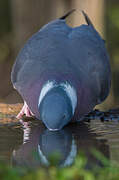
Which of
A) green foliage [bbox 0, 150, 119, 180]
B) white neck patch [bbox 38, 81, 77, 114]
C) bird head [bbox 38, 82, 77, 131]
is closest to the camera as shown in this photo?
green foliage [bbox 0, 150, 119, 180]

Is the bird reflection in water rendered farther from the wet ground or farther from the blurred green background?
the blurred green background

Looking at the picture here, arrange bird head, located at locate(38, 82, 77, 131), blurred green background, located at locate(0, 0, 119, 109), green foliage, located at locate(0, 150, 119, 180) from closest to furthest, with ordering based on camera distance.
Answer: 1. green foliage, located at locate(0, 150, 119, 180)
2. bird head, located at locate(38, 82, 77, 131)
3. blurred green background, located at locate(0, 0, 119, 109)

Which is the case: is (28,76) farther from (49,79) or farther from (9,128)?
(9,128)

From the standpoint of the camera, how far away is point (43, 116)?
4.73 meters

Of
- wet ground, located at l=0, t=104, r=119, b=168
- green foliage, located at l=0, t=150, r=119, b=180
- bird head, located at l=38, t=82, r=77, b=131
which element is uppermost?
green foliage, located at l=0, t=150, r=119, b=180

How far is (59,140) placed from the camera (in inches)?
173

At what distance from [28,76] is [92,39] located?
3.85ft

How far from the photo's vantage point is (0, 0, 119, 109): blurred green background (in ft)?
30.9

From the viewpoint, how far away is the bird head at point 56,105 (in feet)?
15.3

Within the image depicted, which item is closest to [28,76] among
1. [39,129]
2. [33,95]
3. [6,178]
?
[33,95]

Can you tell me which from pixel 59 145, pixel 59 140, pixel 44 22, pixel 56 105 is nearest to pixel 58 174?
pixel 59 145

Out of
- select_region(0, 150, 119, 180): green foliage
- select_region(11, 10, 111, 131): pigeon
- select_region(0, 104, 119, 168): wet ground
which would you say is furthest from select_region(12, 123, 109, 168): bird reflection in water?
select_region(0, 150, 119, 180): green foliage

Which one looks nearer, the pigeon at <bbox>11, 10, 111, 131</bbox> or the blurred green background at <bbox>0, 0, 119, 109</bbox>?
the pigeon at <bbox>11, 10, 111, 131</bbox>

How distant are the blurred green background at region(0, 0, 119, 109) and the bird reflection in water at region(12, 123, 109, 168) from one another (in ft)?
9.28
